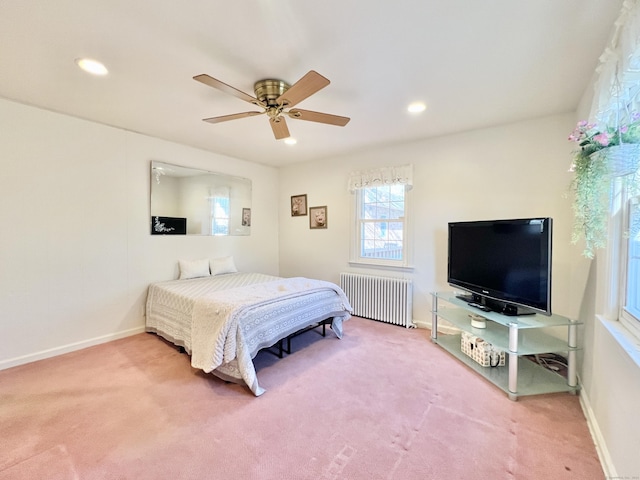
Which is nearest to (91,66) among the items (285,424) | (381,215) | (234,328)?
(234,328)

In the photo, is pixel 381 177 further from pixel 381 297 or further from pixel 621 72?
pixel 621 72

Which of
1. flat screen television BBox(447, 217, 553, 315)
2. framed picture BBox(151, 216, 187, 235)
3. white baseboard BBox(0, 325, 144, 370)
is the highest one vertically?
framed picture BBox(151, 216, 187, 235)

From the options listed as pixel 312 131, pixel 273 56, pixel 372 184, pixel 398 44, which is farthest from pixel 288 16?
pixel 372 184

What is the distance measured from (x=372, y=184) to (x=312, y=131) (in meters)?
1.16

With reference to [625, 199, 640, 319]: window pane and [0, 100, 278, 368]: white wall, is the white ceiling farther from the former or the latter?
[625, 199, 640, 319]: window pane

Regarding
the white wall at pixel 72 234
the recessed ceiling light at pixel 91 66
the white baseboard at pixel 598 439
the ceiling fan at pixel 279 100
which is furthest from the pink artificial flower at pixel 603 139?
the white wall at pixel 72 234

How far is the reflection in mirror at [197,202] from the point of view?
11.5 ft

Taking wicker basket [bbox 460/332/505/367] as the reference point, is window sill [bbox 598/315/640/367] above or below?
above

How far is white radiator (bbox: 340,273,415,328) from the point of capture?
140 inches

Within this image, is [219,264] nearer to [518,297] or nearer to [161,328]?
[161,328]

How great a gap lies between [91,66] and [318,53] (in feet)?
5.25

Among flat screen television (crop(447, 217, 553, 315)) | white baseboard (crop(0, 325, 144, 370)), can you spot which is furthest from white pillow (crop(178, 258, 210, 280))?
flat screen television (crop(447, 217, 553, 315))

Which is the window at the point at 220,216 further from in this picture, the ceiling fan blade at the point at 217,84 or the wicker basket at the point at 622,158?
the wicker basket at the point at 622,158

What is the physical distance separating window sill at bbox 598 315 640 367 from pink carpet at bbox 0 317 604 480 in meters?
0.71
